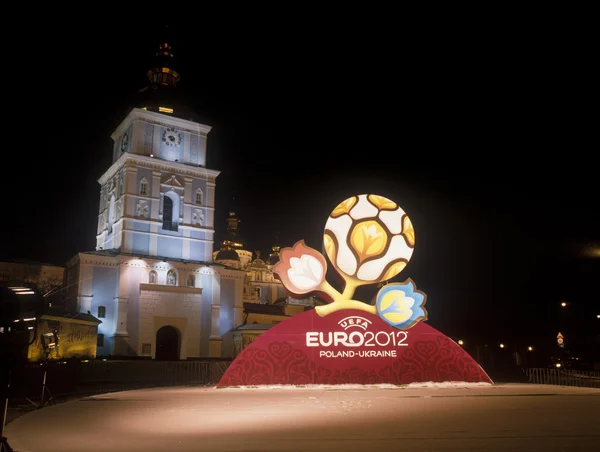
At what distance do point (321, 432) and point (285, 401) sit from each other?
229 inches

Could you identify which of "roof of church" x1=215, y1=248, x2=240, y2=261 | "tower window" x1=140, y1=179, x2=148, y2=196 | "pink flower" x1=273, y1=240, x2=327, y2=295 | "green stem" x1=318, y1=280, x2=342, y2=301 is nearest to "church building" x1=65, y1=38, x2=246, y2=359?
→ "tower window" x1=140, y1=179, x2=148, y2=196

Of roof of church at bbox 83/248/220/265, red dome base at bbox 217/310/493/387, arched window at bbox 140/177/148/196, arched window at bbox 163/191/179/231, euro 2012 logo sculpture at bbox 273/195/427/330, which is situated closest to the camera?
red dome base at bbox 217/310/493/387

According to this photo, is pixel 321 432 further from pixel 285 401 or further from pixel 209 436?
pixel 285 401

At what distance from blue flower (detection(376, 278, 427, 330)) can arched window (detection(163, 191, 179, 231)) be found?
26.7 metres

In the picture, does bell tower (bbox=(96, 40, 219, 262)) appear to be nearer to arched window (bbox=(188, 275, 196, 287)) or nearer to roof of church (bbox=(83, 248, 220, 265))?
roof of church (bbox=(83, 248, 220, 265))

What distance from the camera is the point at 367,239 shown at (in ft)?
68.3

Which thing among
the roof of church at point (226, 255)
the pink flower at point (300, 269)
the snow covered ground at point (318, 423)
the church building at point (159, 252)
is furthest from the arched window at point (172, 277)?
the roof of church at point (226, 255)

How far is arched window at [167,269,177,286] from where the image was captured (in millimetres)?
42500

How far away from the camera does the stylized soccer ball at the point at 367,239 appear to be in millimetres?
20734

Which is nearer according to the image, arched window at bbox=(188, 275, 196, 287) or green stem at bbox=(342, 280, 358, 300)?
green stem at bbox=(342, 280, 358, 300)

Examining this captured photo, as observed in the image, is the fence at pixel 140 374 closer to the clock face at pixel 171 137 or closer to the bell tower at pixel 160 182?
the bell tower at pixel 160 182

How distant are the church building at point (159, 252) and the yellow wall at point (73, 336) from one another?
2.46 meters

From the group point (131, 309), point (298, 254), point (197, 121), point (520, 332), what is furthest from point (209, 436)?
point (520, 332)

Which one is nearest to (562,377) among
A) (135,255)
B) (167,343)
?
(167,343)
